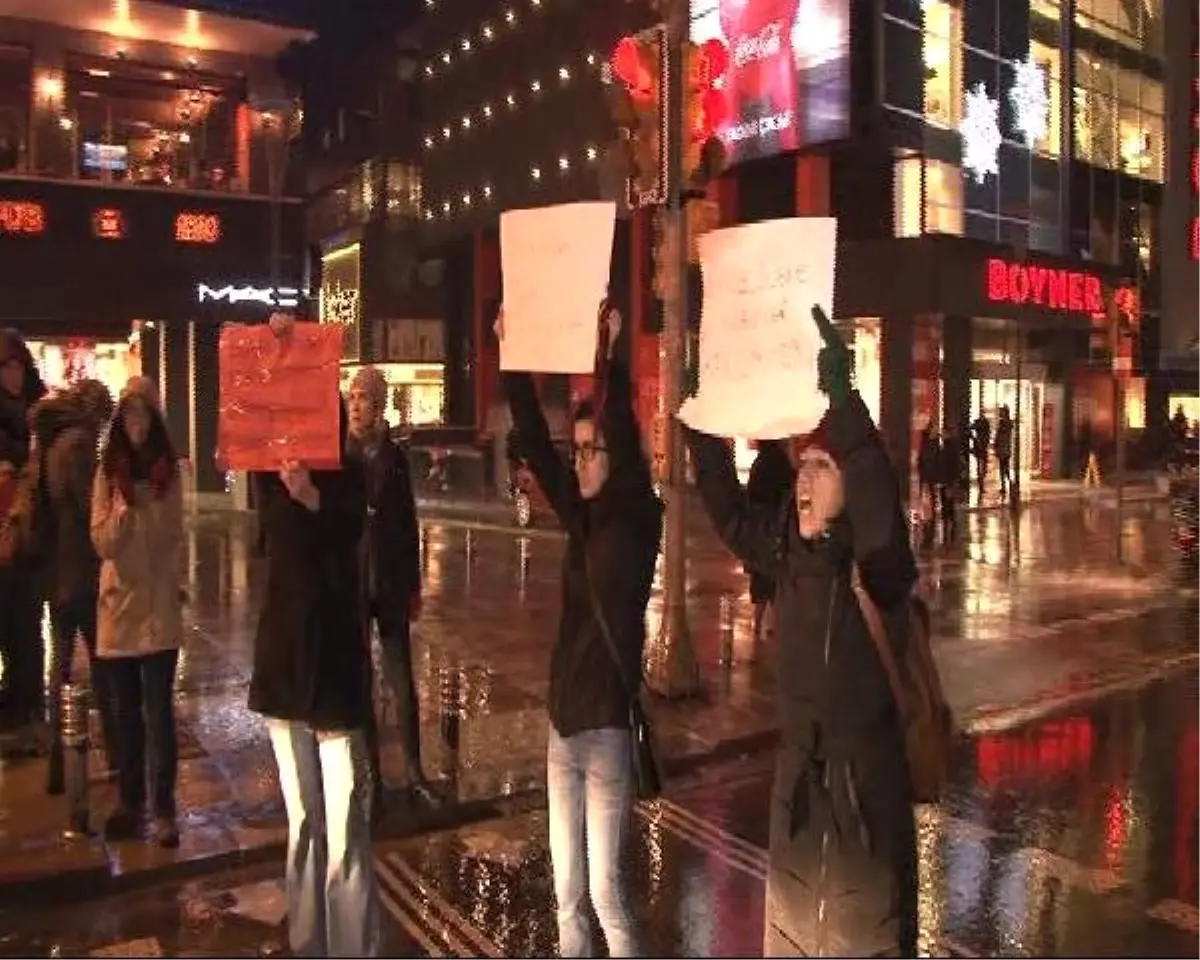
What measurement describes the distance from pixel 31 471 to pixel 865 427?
17.2ft

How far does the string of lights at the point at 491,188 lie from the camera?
43094 mm

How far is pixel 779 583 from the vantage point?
4289 millimetres

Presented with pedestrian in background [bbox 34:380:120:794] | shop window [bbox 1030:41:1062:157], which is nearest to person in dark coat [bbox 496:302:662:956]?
pedestrian in background [bbox 34:380:120:794]

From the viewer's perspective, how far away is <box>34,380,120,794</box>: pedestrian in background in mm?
6871

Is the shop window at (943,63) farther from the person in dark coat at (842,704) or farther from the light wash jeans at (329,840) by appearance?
the light wash jeans at (329,840)

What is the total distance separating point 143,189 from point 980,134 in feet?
68.1

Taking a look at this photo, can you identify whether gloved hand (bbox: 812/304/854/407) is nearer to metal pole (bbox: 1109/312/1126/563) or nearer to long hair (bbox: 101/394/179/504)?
long hair (bbox: 101/394/179/504)

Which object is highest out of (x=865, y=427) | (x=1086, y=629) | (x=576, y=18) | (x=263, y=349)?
(x=576, y=18)

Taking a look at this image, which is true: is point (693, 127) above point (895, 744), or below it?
above

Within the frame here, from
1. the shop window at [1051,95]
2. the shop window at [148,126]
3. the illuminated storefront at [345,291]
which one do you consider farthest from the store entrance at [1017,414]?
the illuminated storefront at [345,291]

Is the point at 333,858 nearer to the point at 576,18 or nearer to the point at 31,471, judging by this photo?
the point at 31,471

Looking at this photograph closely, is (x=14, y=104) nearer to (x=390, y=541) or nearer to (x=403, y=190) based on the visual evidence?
(x=390, y=541)

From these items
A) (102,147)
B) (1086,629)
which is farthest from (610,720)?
(102,147)

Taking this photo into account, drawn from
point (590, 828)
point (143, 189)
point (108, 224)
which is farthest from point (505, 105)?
point (590, 828)
